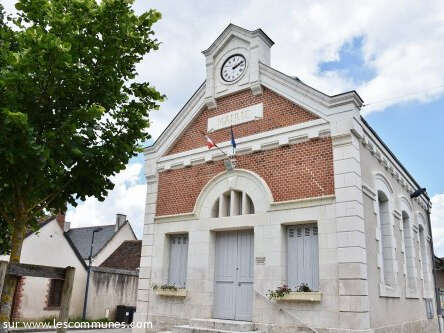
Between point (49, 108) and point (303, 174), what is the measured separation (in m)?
5.86

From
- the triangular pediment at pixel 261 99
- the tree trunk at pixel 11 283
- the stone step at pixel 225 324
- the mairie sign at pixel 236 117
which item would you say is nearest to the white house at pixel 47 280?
the triangular pediment at pixel 261 99

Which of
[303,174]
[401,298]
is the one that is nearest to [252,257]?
[303,174]

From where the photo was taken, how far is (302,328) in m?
8.98

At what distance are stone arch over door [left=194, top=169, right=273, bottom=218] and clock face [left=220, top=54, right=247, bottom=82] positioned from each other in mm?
2981

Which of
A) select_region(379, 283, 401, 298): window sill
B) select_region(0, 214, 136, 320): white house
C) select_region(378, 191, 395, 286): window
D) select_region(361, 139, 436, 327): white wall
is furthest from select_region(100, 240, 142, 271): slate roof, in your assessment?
select_region(379, 283, 401, 298): window sill

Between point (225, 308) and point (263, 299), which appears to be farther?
point (225, 308)

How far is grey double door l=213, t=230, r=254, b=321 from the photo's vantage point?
34.0 ft

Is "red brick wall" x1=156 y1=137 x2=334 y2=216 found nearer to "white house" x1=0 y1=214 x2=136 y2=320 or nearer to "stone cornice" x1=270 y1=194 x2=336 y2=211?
"stone cornice" x1=270 y1=194 x2=336 y2=211

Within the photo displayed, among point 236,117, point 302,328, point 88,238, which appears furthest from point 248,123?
point 88,238

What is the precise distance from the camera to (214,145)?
11484mm

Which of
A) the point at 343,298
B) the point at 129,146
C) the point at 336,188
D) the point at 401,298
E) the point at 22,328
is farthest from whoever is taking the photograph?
the point at 22,328

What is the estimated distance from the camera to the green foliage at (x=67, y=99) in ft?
20.3

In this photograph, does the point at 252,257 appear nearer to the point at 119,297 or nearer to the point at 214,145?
the point at 214,145

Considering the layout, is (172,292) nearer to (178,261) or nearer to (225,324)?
(178,261)
